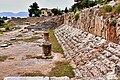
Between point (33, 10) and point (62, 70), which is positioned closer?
point (62, 70)

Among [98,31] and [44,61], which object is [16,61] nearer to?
[44,61]

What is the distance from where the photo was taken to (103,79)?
584cm

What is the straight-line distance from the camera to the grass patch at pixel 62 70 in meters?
11.8

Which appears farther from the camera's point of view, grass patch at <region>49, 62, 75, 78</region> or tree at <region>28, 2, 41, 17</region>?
tree at <region>28, 2, 41, 17</region>

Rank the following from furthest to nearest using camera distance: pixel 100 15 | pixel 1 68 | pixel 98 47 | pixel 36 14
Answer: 1. pixel 36 14
2. pixel 100 15
3. pixel 1 68
4. pixel 98 47


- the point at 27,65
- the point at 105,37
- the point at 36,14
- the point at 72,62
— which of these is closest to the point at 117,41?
the point at 105,37

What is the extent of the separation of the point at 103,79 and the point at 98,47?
6317mm

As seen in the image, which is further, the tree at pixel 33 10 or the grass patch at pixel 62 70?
the tree at pixel 33 10

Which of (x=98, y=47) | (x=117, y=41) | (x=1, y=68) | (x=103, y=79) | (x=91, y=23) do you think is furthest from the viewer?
(x=91, y=23)

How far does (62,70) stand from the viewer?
12.7 meters

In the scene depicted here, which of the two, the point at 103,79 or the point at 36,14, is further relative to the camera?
the point at 36,14

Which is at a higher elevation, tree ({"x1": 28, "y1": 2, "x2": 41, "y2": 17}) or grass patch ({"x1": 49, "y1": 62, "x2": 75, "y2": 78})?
grass patch ({"x1": 49, "y1": 62, "x2": 75, "y2": 78})

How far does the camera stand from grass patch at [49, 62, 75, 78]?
11.8 meters

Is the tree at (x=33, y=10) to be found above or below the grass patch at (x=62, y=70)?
below
